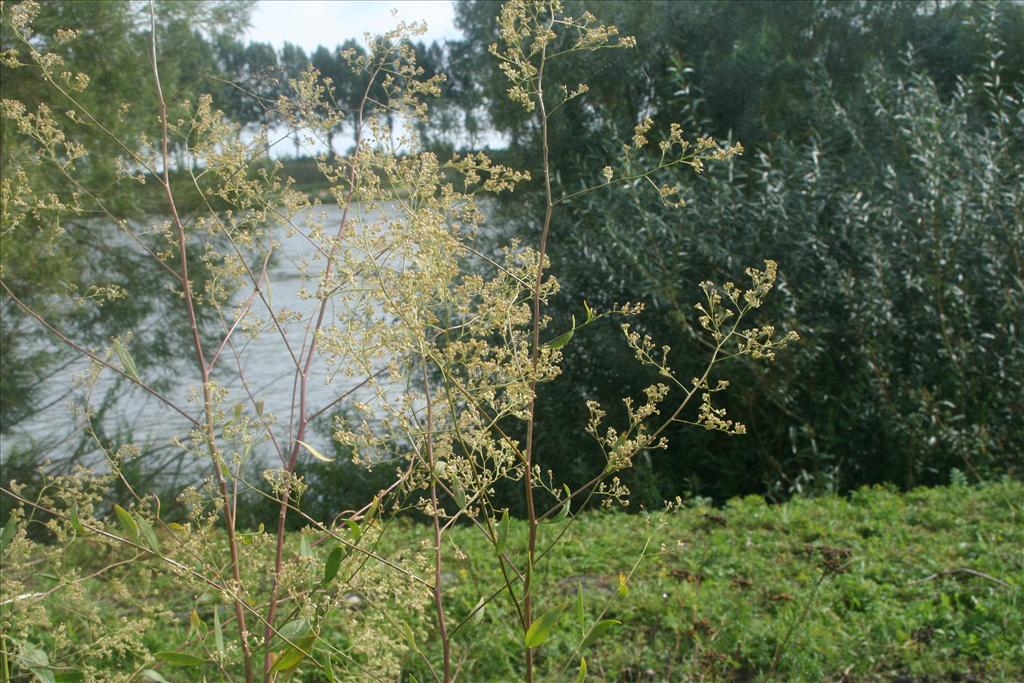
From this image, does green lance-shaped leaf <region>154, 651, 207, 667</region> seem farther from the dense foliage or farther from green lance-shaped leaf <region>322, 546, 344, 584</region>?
the dense foliage

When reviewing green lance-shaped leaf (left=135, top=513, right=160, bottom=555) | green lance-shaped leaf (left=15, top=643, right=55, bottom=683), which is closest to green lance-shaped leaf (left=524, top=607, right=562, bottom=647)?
green lance-shaped leaf (left=135, top=513, right=160, bottom=555)

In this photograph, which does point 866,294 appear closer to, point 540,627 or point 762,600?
point 762,600

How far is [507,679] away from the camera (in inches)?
116

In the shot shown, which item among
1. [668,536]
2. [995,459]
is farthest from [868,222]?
[668,536]

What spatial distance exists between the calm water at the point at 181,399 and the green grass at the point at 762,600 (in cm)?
195

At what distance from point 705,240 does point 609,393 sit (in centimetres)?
104

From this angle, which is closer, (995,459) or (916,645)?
(916,645)

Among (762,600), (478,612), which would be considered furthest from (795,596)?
(478,612)

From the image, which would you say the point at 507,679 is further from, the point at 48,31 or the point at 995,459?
the point at 48,31

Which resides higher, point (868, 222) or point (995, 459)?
point (868, 222)

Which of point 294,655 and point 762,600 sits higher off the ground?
point 294,655

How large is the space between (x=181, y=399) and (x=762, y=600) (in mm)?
4254

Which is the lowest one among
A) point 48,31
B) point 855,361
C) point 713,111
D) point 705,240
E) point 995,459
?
point 995,459

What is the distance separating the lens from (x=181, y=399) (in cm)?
633
